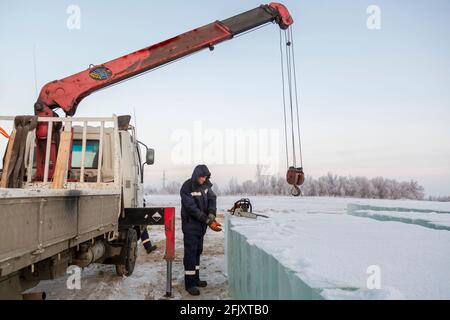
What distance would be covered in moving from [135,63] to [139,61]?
97mm

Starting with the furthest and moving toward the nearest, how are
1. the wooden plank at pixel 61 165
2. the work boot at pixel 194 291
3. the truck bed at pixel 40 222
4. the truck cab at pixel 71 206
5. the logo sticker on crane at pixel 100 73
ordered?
the logo sticker on crane at pixel 100 73, the work boot at pixel 194 291, the wooden plank at pixel 61 165, the truck cab at pixel 71 206, the truck bed at pixel 40 222

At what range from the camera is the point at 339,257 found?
3137 millimetres

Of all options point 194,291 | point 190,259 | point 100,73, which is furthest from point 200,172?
point 100,73

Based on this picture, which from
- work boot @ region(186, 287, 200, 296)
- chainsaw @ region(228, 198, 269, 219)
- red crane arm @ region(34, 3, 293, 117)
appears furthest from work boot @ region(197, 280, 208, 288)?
red crane arm @ region(34, 3, 293, 117)

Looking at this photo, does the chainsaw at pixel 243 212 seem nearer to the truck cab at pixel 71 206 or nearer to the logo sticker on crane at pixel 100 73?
the truck cab at pixel 71 206

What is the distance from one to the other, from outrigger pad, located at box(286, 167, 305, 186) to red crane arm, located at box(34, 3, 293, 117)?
11.5ft

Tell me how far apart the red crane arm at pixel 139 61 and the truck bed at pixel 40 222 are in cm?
391

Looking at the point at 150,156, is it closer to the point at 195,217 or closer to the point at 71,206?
the point at 195,217

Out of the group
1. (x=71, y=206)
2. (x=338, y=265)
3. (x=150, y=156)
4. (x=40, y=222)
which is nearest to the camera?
(x=40, y=222)

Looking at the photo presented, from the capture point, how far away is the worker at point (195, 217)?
5367mm

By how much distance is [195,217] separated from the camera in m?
5.50

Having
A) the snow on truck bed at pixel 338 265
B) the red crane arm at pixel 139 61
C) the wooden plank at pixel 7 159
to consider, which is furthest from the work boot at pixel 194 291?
the red crane arm at pixel 139 61

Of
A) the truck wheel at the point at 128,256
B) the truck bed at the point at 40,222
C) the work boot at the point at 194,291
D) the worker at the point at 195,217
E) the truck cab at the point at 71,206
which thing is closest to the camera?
the truck bed at the point at 40,222
